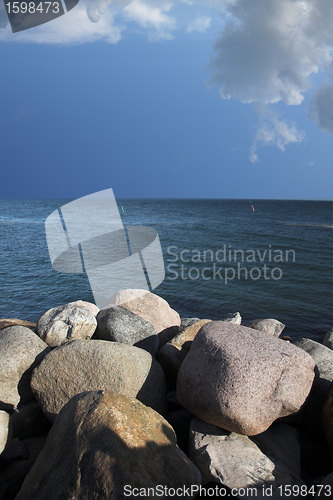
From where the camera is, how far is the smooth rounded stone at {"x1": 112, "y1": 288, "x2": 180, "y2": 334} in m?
7.06

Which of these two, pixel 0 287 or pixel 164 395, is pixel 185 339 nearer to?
pixel 164 395

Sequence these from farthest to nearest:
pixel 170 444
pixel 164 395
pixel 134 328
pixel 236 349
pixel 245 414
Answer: pixel 134 328 → pixel 164 395 → pixel 236 349 → pixel 245 414 → pixel 170 444

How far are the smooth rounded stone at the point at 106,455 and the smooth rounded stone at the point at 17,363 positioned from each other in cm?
160

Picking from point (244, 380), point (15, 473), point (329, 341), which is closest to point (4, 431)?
point (15, 473)

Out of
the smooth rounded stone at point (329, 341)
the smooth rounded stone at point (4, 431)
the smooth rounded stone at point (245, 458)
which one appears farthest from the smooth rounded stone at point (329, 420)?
the smooth rounded stone at point (4, 431)

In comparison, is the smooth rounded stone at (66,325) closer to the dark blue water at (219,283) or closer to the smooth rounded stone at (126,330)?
the smooth rounded stone at (126,330)

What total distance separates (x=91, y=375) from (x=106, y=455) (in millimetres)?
1590

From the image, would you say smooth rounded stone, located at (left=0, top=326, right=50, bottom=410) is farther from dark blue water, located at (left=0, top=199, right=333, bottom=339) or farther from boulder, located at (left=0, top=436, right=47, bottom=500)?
dark blue water, located at (left=0, top=199, right=333, bottom=339)

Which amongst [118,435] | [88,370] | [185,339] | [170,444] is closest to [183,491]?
[170,444]

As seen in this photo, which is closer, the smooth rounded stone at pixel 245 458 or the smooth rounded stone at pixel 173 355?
the smooth rounded stone at pixel 245 458

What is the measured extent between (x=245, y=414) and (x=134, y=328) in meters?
2.64

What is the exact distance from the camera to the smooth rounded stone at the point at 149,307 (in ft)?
23.2

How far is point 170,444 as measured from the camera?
128 inches

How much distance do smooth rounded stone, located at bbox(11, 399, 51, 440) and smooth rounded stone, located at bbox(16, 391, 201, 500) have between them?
147cm
